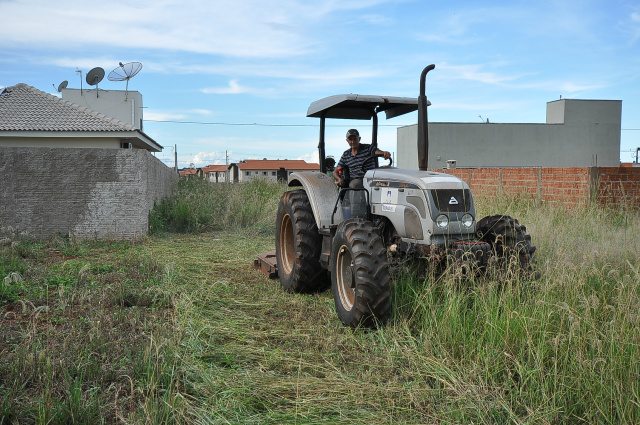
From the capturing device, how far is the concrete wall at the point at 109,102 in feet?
108

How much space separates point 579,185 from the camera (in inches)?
516

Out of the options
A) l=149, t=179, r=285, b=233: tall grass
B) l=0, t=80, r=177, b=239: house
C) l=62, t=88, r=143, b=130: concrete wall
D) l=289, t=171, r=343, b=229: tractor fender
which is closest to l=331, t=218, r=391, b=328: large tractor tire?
l=289, t=171, r=343, b=229: tractor fender

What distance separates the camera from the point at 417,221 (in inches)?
195

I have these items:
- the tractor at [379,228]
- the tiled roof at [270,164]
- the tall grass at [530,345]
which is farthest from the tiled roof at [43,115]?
the tiled roof at [270,164]

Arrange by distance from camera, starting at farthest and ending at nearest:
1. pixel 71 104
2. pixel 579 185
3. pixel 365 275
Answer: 1. pixel 71 104
2. pixel 579 185
3. pixel 365 275

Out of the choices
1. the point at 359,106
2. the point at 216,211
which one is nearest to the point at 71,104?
the point at 216,211

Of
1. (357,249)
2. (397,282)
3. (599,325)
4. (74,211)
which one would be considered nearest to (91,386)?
(357,249)

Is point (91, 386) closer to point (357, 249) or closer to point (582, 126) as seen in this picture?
point (357, 249)

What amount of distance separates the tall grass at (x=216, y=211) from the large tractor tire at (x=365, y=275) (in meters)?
7.60

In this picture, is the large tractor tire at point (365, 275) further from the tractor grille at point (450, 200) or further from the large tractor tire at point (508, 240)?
the large tractor tire at point (508, 240)

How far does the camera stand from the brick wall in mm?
12766

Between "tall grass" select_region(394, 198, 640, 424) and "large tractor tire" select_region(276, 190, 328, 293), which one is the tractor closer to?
"large tractor tire" select_region(276, 190, 328, 293)

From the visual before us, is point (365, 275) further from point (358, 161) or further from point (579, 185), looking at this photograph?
point (579, 185)

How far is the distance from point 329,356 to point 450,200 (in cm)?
177
